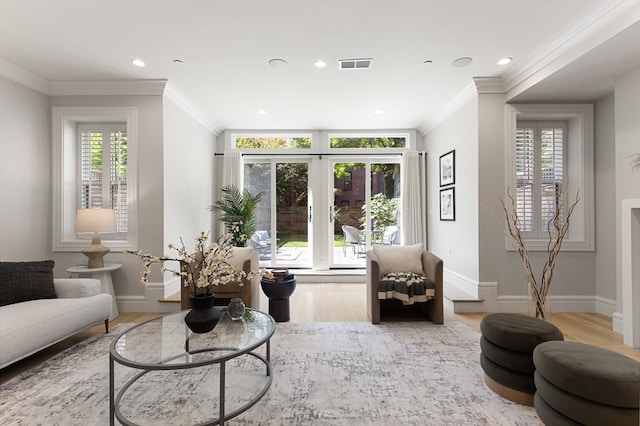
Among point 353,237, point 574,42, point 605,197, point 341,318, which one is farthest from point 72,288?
point 605,197

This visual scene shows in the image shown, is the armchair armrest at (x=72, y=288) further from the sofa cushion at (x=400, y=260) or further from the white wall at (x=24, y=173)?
the sofa cushion at (x=400, y=260)

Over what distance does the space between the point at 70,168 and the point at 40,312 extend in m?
2.24

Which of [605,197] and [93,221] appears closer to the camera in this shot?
[93,221]

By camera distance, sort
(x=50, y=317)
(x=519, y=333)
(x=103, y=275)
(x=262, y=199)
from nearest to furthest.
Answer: (x=519, y=333)
(x=50, y=317)
(x=103, y=275)
(x=262, y=199)

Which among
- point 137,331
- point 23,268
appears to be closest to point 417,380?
point 137,331

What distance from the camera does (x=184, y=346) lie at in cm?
214

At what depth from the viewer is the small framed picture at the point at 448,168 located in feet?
15.3

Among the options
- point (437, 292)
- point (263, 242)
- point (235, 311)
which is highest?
point (263, 242)

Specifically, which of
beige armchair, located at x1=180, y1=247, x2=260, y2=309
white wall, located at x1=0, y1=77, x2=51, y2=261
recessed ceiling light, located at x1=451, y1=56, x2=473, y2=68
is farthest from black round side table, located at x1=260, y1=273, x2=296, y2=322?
recessed ceiling light, located at x1=451, y1=56, x2=473, y2=68

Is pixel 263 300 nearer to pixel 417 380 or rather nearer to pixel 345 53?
pixel 417 380

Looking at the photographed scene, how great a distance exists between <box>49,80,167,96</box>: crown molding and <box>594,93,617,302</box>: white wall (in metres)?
5.32

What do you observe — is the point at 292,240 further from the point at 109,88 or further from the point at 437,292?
the point at 109,88

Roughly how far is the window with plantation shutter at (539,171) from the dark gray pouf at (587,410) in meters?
2.93

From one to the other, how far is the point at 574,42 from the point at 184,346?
13.4 feet
